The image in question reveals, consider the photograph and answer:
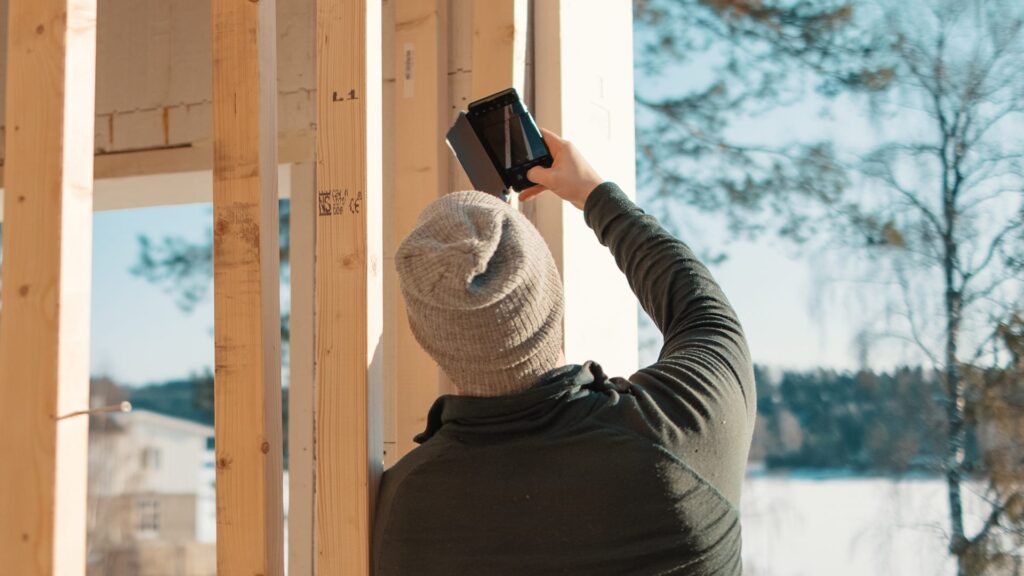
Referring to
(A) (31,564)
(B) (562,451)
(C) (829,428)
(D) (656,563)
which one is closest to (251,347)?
(A) (31,564)

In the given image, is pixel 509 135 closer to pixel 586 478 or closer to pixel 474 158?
pixel 474 158

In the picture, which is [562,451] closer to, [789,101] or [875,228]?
[875,228]

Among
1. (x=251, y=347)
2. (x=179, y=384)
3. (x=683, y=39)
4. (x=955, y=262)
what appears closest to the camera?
(x=251, y=347)

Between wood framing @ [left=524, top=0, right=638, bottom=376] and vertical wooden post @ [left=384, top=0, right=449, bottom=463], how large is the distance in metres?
0.18

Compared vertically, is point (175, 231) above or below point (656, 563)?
above

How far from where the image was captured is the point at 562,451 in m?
1.14

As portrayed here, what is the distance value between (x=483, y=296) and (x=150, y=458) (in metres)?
4.74

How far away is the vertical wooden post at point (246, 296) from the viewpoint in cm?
136

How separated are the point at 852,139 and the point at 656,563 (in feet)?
4.82

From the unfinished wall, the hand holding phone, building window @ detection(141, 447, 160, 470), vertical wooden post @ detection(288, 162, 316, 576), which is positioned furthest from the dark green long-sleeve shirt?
building window @ detection(141, 447, 160, 470)

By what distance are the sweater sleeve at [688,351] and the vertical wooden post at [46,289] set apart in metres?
0.70

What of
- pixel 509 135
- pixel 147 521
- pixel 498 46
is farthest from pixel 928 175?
pixel 147 521

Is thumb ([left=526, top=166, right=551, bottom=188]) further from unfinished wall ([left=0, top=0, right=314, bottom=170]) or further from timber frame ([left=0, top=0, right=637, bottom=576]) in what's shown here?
unfinished wall ([left=0, top=0, right=314, bottom=170])

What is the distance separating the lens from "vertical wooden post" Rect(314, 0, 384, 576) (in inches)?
53.6
